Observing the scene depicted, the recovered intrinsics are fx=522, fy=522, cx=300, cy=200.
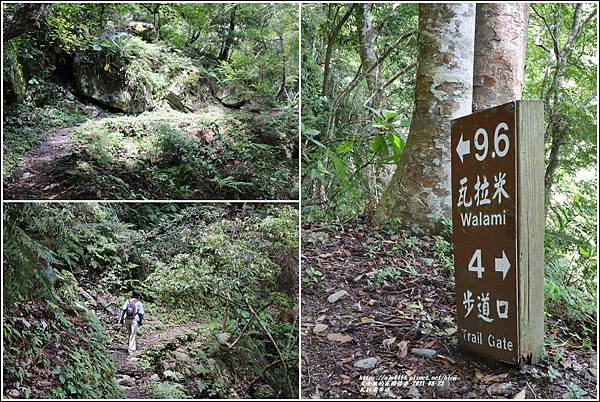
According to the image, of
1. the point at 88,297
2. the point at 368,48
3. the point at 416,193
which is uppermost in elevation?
the point at 368,48

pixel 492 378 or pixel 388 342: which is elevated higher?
pixel 388 342

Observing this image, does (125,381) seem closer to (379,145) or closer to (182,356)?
(182,356)

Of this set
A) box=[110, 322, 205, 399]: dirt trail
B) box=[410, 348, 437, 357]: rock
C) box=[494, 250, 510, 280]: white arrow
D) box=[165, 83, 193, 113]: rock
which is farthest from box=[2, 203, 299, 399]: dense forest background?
box=[494, 250, 510, 280]: white arrow

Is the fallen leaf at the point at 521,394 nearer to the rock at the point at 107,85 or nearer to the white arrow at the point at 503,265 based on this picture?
the white arrow at the point at 503,265

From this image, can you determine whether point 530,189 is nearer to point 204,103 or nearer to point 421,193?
point 421,193

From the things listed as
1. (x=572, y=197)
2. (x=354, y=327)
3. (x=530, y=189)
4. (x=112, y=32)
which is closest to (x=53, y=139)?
(x=112, y=32)

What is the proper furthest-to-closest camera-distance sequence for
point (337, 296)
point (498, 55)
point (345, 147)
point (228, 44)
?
point (498, 55) < point (345, 147) < point (337, 296) < point (228, 44)

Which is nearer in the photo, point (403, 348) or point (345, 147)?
point (403, 348)

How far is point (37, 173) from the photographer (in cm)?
284

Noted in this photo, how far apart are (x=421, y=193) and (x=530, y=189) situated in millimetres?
1532

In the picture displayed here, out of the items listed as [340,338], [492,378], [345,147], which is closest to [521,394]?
[492,378]

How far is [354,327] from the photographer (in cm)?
334

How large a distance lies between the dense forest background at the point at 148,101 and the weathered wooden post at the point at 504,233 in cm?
108

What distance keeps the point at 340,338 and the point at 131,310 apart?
1.26 metres
